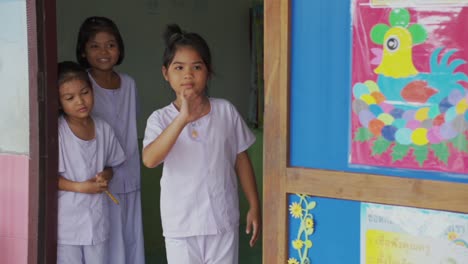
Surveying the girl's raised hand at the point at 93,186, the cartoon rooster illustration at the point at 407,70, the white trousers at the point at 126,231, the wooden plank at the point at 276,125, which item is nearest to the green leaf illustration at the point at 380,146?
the cartoon rooster illustration at the point at 407,70

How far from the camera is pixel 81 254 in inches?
116

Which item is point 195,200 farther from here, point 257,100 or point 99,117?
point 257,100

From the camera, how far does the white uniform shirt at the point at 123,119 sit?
3154 millimetres

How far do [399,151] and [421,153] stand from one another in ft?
0.22

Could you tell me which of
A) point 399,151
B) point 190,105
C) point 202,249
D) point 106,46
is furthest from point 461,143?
point 106,46

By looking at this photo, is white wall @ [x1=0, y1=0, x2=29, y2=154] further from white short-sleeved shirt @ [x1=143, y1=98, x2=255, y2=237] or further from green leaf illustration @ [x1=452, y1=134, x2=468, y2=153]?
green leaf illustration @ [x1=452, y1=134, x2=468, y2=153]

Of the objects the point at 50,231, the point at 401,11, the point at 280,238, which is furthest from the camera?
the point at 50,231

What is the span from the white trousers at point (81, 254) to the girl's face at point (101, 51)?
83 centimetres

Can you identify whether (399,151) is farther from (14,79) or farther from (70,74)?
(14,79)

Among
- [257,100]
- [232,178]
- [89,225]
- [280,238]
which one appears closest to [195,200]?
[232,178]

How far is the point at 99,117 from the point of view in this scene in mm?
3127

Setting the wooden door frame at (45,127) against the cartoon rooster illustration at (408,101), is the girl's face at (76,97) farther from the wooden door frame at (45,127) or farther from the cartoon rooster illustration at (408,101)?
the cartoon rooster illustration at (408,101)

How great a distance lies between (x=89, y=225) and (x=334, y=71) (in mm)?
1387

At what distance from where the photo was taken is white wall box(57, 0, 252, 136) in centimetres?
474
